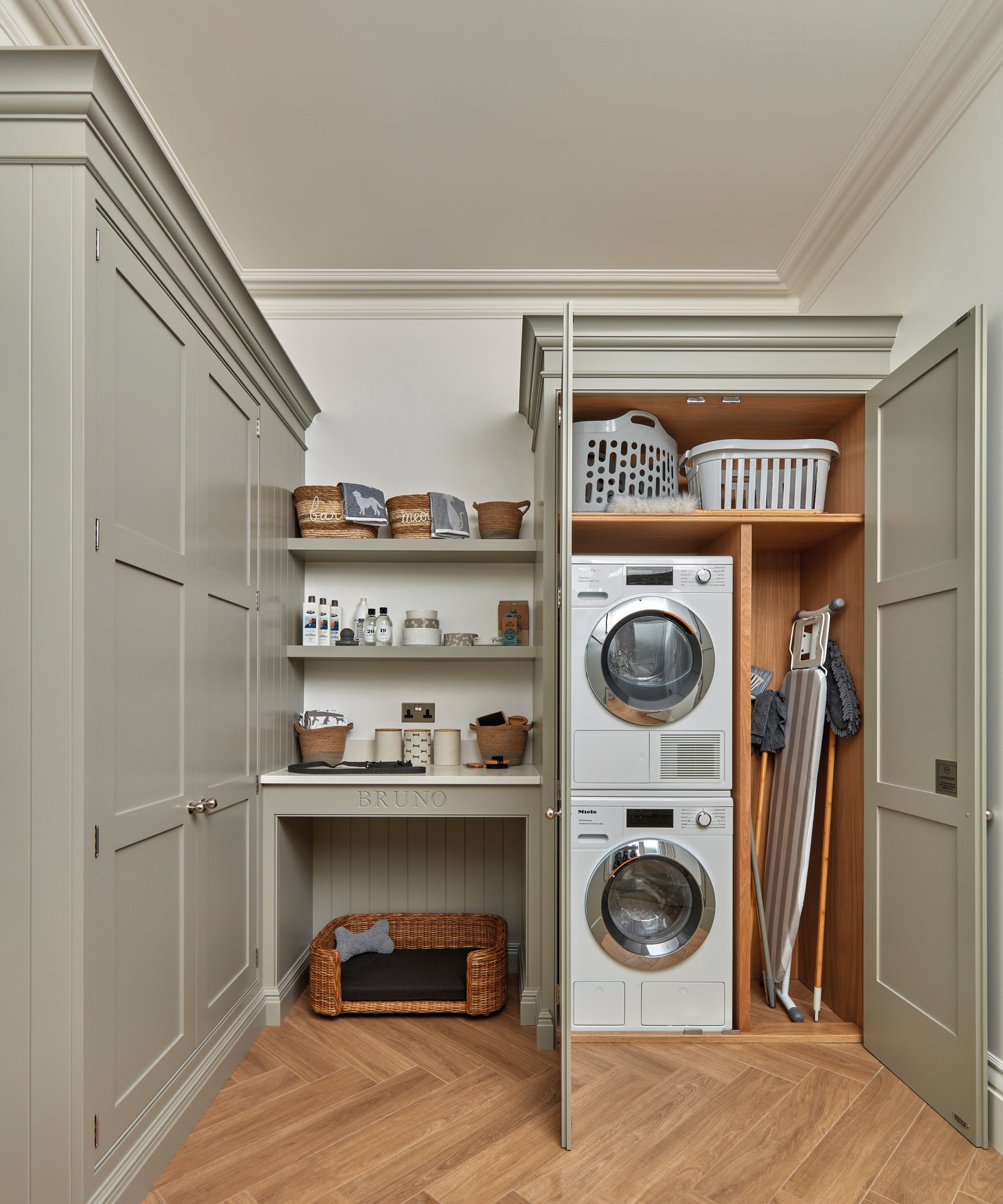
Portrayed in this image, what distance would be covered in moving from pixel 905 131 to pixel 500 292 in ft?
5.29

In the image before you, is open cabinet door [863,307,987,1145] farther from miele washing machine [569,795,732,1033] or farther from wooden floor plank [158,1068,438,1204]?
wooden floor plank [158,1068,438,1204]

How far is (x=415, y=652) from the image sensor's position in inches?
125

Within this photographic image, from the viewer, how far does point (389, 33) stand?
7.30 feet

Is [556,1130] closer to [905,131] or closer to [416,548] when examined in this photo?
[416,548]

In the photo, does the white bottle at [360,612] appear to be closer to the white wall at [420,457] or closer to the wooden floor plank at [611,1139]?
the white wall at [420,457]

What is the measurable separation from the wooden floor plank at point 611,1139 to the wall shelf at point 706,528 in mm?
1725

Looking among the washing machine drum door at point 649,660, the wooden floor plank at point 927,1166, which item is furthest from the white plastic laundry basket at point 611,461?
the wooden floor plank at point 927,1166

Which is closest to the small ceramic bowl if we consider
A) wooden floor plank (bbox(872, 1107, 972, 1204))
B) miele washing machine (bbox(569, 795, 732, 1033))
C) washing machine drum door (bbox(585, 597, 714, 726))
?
washing machine drum door (bbox(585, 597, 714, 726))

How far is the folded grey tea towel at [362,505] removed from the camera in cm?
321

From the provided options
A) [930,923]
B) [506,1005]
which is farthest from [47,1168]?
[930,923]

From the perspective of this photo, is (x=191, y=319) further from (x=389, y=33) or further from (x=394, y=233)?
(x=394, y=233)

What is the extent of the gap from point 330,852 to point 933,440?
268cm

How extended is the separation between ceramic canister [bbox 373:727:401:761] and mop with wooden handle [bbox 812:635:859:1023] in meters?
1.61

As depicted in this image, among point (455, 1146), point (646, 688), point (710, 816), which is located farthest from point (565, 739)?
point (455, 1146)
